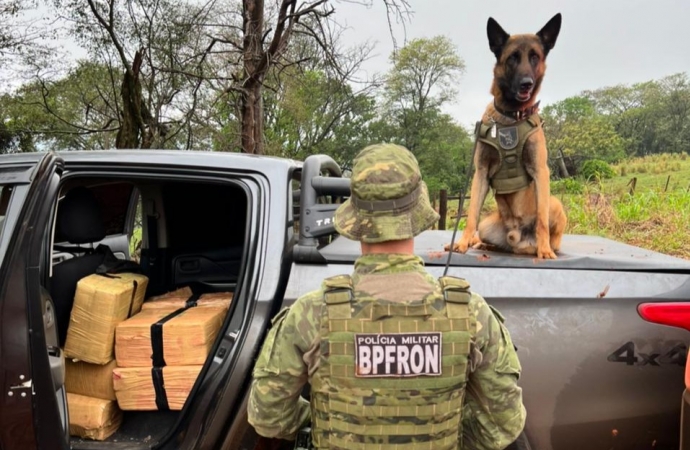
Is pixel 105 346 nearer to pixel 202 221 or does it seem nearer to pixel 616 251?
pixel 202 221

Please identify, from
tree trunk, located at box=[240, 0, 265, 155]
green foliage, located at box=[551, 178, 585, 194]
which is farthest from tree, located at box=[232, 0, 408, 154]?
green foliage, located at box=[551, 178, 585, 194]

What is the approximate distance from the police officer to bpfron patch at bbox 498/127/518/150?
3.90 ft

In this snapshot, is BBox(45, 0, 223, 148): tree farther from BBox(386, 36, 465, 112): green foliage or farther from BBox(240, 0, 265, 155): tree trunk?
BBox(386, 36, 465, 112): green foliage

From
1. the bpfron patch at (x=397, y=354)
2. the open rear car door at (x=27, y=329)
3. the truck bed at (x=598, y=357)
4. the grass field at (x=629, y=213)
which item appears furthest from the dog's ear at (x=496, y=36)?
the grass field at (x=629, y=213)

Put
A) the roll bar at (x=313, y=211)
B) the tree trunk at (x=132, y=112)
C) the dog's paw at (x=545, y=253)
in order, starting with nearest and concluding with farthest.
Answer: the roll bar at (x=313, y=211) < the dog's paw at (x=545, y=253) < the tree trunk at (x=132, y=112)

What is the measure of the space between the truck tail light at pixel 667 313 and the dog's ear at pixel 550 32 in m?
1.22

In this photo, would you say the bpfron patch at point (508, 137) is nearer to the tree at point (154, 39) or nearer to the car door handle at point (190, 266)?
the car door handle at point (190, 266)

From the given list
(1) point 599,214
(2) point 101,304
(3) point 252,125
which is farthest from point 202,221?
(3) point 252,125

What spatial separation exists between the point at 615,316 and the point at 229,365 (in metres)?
1.29

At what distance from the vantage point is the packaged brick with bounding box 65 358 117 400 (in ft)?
7.00

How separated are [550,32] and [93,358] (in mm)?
2370

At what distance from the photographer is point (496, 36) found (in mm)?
2299

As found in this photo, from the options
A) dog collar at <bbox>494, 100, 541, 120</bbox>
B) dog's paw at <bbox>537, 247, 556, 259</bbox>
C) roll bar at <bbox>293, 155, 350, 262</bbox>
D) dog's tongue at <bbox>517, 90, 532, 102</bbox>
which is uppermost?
dog's tongue at <bbox>517, 90, 532, 102</bbox>

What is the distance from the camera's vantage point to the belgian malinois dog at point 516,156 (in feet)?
7.36
